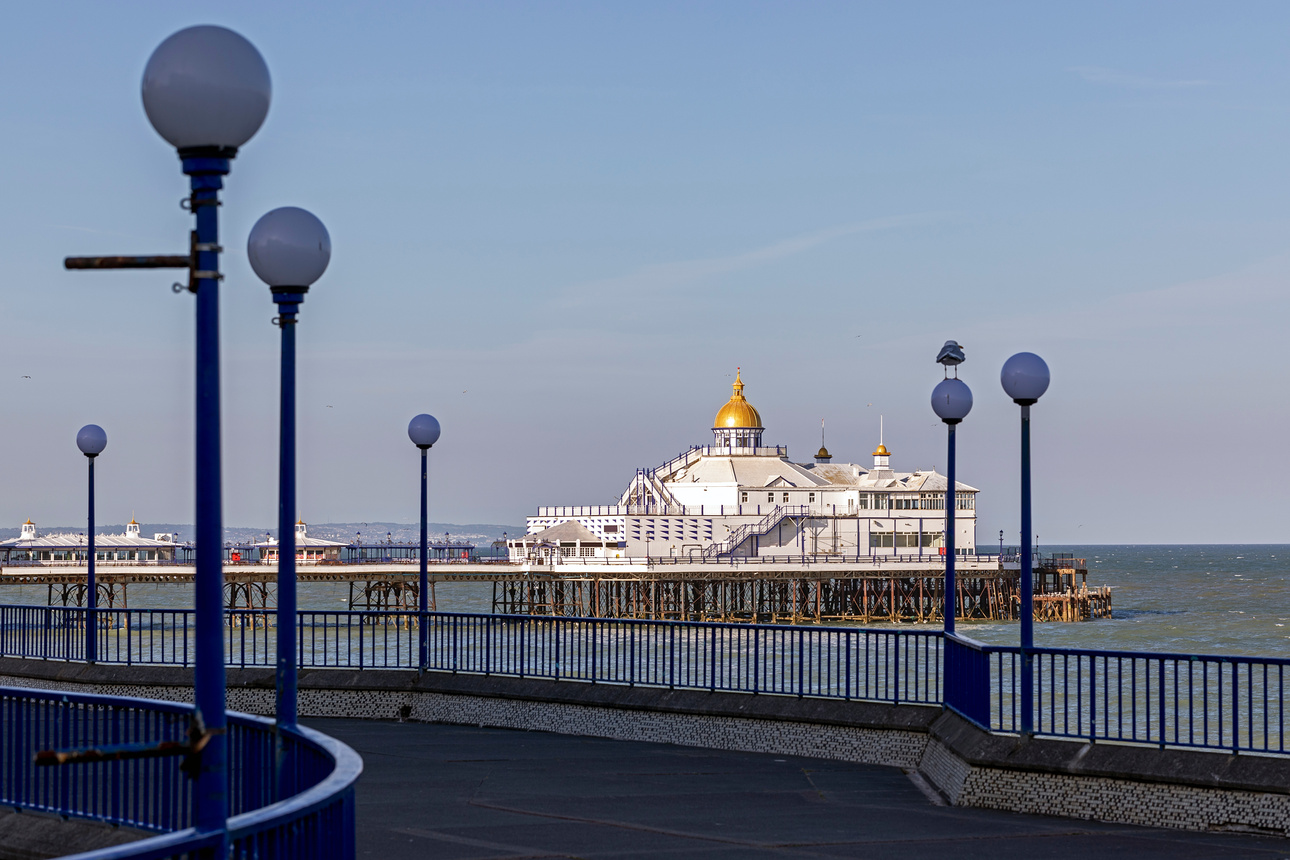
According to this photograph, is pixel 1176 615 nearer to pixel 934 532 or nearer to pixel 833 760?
pixel 934 532

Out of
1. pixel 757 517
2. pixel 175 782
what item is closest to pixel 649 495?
pixel 757 517

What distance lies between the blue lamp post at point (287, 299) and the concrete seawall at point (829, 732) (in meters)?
6.03

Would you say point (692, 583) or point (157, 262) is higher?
point (157, 262)

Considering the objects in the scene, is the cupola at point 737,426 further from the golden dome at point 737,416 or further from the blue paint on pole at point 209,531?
the blue paint on pole at point 209,531

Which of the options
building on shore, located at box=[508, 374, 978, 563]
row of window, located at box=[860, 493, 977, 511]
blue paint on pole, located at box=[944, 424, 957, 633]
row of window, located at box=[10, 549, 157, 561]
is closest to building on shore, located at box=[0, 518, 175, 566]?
row of window, located at box=[10, 549, 157, 561]

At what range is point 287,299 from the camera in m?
8.95

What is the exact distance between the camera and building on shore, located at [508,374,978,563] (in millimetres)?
101438

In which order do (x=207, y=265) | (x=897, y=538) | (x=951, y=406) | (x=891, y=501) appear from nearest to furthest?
(x=207, y=265) < (x=951, y=406) < (x=897, y=538) < (x=891, y=501)

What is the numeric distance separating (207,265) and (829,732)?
34.4 feet

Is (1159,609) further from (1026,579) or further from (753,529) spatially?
(1026,579)

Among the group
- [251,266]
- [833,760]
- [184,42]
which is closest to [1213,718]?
[833,760]

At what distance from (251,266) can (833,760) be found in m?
8.38

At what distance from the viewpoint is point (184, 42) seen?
577cm

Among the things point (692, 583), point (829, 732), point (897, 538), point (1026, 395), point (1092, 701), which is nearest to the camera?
point (1092, 701)
